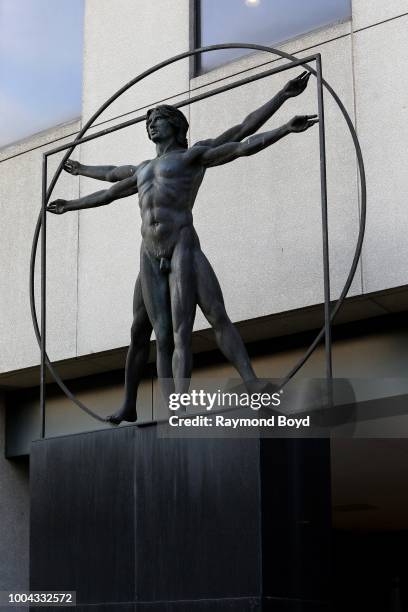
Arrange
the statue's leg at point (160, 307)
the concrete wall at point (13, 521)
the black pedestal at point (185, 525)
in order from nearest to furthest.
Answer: the black pedestal at point (185, 525) < the statue's leg at point (160, 307) < the concrete wall at point (13, 521)

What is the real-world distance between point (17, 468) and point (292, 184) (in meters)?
6.23

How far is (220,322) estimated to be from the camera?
494 inches

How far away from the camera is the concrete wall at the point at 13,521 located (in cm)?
1862

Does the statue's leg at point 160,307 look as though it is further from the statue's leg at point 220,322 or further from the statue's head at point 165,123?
the statue's head at point 165,123

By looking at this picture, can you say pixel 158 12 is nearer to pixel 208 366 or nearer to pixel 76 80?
pixel 76 80

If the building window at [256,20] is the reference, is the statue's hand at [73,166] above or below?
below

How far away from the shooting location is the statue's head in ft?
42.5

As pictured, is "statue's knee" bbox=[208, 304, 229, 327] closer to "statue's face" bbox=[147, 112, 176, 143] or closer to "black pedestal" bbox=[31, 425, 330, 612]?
"black pedestal" bbox=[31, 425, 330, 612]

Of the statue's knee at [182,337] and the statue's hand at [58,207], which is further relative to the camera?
the statue's hand at [58,207]

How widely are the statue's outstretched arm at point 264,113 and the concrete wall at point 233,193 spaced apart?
2592 millimetres

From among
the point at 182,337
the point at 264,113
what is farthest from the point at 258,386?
the point at 264,113

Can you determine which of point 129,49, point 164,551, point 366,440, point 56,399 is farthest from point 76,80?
point 164,551

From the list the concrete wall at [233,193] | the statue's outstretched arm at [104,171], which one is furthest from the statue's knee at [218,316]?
the concrete wall at [233,193]

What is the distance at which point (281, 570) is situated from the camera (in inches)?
451
